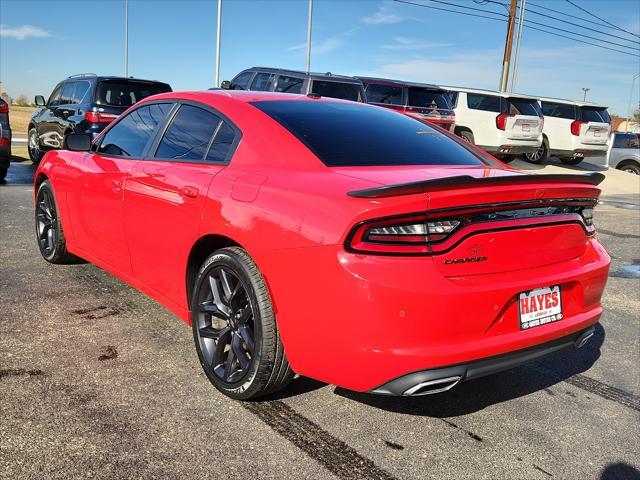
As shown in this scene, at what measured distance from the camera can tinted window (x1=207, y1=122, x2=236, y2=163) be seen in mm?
3258

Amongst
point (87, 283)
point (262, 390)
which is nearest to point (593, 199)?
point (262, 390)

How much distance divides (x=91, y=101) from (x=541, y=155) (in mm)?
14682

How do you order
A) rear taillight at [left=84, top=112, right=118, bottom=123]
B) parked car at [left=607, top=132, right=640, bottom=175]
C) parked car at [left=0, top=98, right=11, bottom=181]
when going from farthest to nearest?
parked car at [left=607, top=132, right=640, bottom=175] → rear taillight at [left=84, top=112, right=118, bottom=123] → parked car at [left=0, top=98, right=11, bottom=181]

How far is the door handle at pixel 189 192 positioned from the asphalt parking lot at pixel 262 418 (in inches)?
38.2

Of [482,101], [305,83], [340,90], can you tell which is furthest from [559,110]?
[305,83]

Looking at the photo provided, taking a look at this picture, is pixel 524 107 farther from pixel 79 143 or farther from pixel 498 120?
pixel 79 143

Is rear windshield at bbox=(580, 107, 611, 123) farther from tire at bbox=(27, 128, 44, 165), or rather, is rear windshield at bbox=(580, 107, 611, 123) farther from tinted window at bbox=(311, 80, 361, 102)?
tire at bbox=(27, 128, 44, 165)

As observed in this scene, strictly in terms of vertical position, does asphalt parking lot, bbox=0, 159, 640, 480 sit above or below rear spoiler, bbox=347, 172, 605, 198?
below

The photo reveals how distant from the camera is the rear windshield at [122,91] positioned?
439 inches

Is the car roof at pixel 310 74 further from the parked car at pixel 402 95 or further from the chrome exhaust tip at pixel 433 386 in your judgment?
the chrome exhaust tip at pixel 433 386

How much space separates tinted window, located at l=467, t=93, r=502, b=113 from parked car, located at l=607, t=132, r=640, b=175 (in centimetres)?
706

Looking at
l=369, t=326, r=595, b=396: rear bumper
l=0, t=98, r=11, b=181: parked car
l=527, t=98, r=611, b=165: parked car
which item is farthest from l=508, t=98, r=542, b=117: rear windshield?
l=369, t=326, r=595, b=396: rear bumper

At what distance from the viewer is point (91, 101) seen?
436 inches

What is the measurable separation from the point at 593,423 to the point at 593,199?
1125 millimetres
